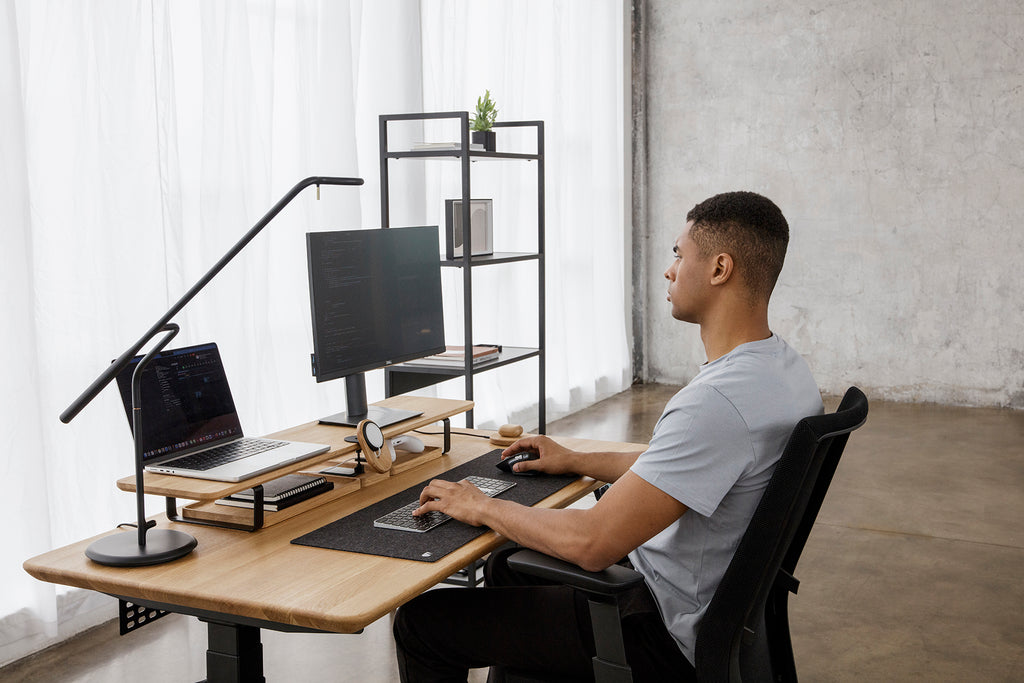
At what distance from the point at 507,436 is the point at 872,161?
474cm

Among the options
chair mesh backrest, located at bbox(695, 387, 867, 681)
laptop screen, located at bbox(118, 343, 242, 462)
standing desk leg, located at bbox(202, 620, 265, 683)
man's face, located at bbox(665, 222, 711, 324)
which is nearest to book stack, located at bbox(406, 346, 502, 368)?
laptop screen, located at bbox(118, 343, 242, 462)

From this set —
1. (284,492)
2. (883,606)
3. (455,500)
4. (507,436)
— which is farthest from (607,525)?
(883,606)

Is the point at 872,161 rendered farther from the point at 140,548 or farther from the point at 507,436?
the point at 140,548

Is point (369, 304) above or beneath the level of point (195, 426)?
above

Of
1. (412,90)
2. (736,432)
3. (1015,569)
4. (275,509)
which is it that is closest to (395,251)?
(275,509)

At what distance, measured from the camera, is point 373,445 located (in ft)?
7.20

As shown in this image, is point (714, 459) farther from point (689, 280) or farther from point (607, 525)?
point (689, 280)

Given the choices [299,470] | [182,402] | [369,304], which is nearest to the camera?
[182,402]

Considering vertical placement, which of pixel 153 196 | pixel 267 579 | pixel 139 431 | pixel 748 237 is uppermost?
pixel 153 196

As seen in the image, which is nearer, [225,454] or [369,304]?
[225,454]

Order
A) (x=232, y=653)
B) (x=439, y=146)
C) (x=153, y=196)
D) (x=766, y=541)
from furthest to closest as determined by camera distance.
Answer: (x=439, y=146) → (x=153, y=196) → (x=232, y=653) → (x=766, y=541)

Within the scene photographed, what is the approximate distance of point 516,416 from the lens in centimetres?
541

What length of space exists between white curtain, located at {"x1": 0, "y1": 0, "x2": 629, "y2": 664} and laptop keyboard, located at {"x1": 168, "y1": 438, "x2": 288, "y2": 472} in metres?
1.02

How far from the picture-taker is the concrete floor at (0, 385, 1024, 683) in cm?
274
